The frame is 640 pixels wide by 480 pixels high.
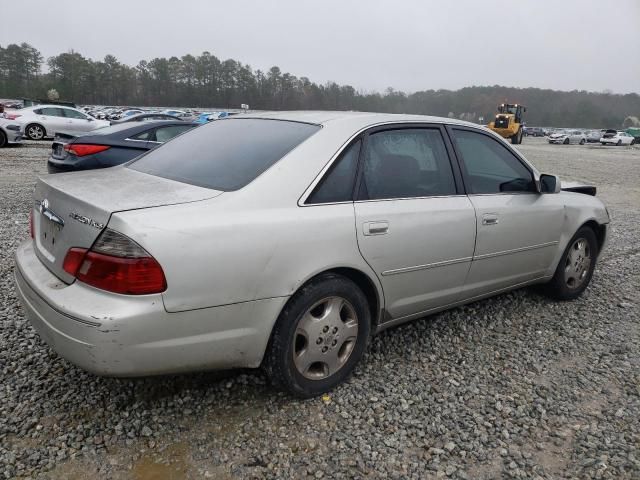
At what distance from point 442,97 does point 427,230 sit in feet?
273

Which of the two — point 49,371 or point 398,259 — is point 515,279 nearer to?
point 398,259

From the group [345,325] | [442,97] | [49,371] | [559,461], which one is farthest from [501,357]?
[442,97]

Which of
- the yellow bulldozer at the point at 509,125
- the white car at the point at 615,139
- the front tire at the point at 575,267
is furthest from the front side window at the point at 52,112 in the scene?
the white car at the point at 615,139

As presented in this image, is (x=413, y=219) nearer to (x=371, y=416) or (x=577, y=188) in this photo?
(x=371, y=416)

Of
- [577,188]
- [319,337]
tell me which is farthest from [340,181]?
[577,188]

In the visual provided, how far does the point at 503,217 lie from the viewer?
3.38m

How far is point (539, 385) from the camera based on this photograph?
2.91 meters

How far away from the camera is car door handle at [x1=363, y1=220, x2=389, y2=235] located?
2.61m

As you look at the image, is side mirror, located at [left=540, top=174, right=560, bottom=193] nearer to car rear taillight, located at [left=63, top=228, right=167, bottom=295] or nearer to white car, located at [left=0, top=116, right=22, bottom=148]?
car rear taillight, located at [left=63, top=228, right=167, bottom=295]

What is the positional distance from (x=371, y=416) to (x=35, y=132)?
18.6 m

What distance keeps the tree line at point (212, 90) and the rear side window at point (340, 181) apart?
68127 mm

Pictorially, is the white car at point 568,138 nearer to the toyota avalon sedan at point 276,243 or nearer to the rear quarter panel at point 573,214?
the rear quarter panel at point 573,214

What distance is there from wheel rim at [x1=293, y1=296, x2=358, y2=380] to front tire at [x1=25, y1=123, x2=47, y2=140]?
18.2 metres

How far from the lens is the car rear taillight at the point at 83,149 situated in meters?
6.59
